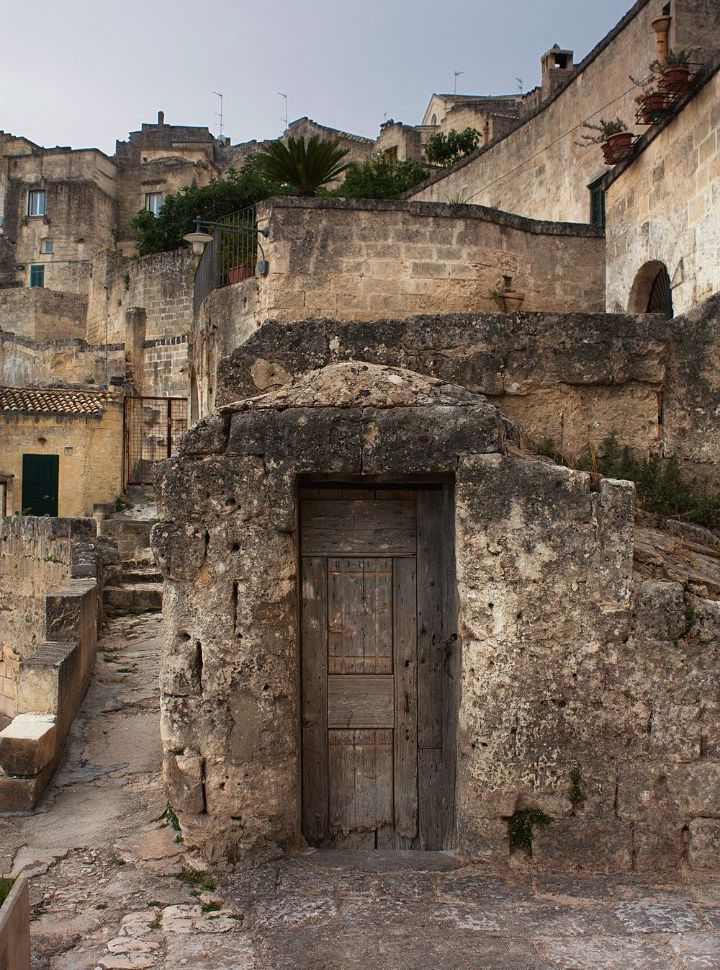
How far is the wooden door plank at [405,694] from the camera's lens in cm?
498

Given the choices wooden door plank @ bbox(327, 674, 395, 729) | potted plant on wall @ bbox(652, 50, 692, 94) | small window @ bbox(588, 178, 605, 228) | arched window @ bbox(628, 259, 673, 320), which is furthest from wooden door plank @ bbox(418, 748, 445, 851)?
small window @ bbox(588, 178, 605, 228)

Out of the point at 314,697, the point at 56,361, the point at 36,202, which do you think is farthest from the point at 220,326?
the point at 36,202

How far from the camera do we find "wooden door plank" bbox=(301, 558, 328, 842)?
4.98 meters

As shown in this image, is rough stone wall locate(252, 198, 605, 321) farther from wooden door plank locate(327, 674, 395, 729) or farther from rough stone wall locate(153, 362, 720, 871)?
wooden door plank locate(327, 674, 395, 729)

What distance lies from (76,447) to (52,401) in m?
1.66

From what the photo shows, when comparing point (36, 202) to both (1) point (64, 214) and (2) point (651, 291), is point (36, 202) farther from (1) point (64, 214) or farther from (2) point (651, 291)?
(2) point (651, 291)

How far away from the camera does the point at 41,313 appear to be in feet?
138

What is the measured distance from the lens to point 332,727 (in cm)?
499

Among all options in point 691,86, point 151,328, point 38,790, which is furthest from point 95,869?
point 151,328

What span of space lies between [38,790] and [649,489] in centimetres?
439

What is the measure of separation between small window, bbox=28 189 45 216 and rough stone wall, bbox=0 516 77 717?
42556mm

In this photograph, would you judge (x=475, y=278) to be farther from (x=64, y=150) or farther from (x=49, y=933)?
(x=64, y=150)

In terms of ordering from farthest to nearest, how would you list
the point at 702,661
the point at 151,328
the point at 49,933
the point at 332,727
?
the point at 151,328
the point at 332,727
the point at 702,661
the point at 49,933

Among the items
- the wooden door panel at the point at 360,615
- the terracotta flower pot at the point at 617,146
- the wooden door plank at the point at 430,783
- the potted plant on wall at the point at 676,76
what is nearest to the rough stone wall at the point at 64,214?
the terracotta flower pot at the point at 617,146
